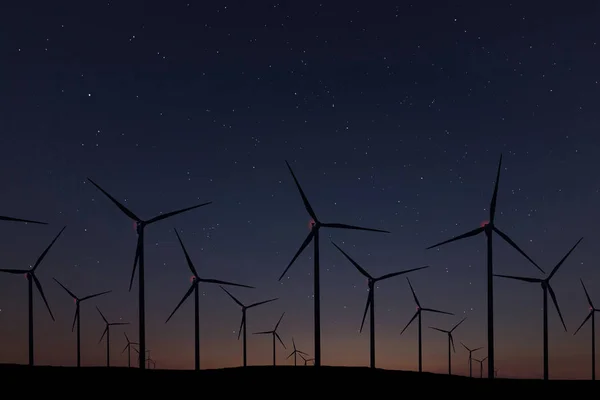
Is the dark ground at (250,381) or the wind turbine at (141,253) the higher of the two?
the wind turbine at (141,253)

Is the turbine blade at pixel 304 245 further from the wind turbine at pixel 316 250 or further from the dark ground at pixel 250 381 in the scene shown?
the dark ground at pixel 250 381

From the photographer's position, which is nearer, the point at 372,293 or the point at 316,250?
the point at 316,250

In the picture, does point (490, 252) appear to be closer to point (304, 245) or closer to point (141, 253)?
point (304, 245)

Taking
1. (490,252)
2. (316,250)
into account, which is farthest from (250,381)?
(490,252)

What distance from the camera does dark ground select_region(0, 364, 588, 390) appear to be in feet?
186

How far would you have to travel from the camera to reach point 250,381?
63000mm

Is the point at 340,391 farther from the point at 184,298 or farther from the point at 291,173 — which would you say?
the point at 184,298

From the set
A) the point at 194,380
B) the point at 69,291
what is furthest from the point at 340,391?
the point at 69,291

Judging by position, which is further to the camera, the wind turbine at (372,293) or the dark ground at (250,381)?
the wind turbine at (372,293)

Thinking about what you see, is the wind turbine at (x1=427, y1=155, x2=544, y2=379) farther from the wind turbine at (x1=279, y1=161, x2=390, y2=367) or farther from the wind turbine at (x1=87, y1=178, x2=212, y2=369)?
the wind turbine at (x1=87, y1=178, x2=212, y2=369)

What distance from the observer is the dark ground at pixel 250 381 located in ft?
186

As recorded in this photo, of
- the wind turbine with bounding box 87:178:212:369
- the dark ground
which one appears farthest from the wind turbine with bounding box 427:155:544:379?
the wind turbine with bounding box 87:178:212:369

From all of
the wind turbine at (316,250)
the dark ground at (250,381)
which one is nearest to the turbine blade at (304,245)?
the wind turbine at (316,250)

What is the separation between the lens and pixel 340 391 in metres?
58.6
